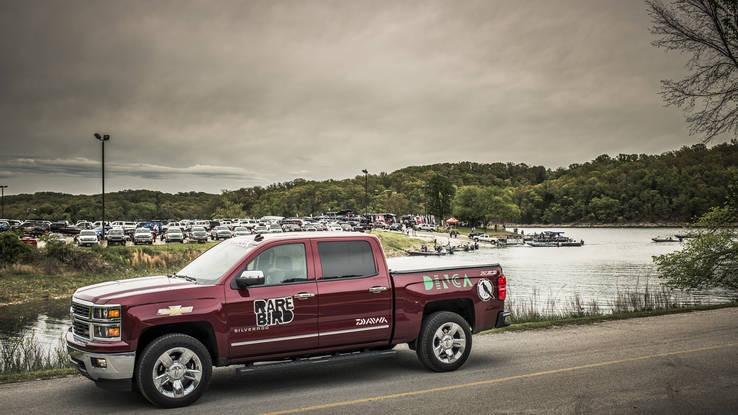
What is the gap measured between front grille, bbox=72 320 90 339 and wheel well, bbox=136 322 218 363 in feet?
2.16

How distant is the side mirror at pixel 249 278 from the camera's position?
8086 millimetres

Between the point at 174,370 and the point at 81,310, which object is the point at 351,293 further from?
the point at 81,310

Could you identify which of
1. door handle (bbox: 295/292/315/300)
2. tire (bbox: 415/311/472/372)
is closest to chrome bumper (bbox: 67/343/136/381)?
door handle (bbox: 295/292/315/300)

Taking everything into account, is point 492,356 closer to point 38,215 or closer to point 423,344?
point 423,344

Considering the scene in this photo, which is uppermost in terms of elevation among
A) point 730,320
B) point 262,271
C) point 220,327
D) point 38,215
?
point 38,215

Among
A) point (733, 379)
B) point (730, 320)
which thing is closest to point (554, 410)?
point (733, 379)

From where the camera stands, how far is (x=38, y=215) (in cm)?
14912

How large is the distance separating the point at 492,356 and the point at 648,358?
8.30 ft

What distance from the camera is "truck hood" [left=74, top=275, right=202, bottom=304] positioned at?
7766 millimetres

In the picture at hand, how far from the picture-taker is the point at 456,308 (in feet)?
33.7

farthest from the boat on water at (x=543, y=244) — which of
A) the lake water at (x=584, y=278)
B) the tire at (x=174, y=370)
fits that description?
the tire at (x=174, y=370)

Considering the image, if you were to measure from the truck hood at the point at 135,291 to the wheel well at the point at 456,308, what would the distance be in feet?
12.1

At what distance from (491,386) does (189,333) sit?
4.14 m

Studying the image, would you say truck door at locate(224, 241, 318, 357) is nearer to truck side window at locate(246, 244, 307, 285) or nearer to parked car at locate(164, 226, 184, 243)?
truck side window at locate(246, 244, 307, 285)
